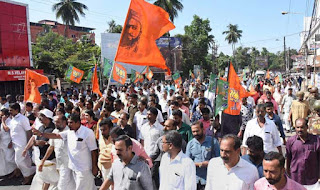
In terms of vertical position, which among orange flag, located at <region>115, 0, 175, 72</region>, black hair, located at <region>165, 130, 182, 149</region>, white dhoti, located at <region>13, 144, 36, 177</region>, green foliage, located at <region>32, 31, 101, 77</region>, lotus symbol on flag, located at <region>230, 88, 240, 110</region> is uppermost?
green foliage, located at <region>32, 31, 101, 77</region>

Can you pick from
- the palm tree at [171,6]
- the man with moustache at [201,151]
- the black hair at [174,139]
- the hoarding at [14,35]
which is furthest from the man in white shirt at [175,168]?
the palm tree at [171,6]

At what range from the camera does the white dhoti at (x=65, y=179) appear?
15.9 feet

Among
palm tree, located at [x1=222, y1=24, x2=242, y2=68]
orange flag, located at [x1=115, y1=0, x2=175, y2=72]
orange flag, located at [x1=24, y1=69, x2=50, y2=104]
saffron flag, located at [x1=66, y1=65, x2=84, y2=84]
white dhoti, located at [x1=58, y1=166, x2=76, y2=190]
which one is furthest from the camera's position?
palm tree, located at [x1=222, y1=24, x2=242, y2=68]

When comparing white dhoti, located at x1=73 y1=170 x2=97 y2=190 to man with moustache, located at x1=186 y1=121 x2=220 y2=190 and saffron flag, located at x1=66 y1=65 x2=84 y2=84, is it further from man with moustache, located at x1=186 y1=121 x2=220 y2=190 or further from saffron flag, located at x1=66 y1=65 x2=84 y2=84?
saffron flag, located at x1=66 y1=65 x2=84 y2=84

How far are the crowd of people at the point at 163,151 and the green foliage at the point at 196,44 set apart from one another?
3906 cm

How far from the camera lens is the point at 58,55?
34.2 m

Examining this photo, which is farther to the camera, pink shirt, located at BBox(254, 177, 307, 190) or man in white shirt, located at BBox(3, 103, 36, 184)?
man in white shirt, located at BBox(3, 103, 36, 184)

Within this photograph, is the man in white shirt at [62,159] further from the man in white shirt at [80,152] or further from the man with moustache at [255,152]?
the man with moustache at [255,152]

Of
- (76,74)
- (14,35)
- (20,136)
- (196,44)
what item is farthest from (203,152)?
(196,44)

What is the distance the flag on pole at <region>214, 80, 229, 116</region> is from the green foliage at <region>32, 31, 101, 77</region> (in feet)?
93.9

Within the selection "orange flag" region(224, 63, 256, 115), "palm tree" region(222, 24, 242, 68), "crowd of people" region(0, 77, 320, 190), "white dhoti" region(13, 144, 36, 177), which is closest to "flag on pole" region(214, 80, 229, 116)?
"orange flag" region(224, 63, 256, 115)

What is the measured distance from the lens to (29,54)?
23750mm

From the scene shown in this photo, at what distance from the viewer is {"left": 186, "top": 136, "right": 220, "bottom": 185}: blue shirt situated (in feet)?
12.7

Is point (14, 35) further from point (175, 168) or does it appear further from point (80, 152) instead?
point (175, 168)
